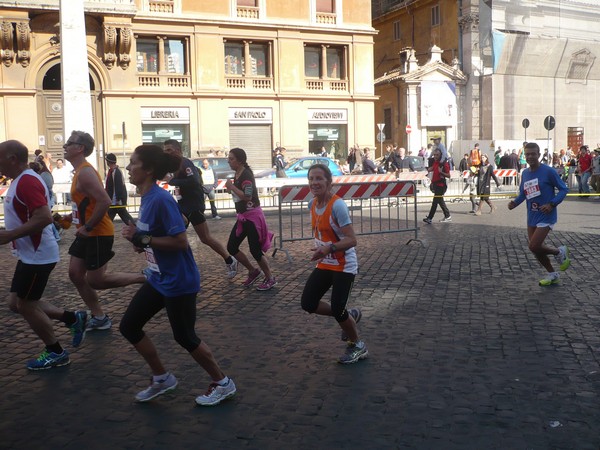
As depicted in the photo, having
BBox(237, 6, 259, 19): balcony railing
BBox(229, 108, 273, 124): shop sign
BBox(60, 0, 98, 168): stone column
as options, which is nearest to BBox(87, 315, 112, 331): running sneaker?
BBox(60, 0, 98, 168): stone column

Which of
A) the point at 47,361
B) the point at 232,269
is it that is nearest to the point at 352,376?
the point at 47,361

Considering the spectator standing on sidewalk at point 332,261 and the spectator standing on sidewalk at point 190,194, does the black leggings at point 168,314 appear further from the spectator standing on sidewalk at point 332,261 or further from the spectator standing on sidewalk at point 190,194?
the spectator standing on sidewalk at point 190,194

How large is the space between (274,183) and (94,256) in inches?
675

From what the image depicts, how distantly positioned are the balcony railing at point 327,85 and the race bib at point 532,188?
100 ft

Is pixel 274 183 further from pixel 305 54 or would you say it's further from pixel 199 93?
pixel 305 54

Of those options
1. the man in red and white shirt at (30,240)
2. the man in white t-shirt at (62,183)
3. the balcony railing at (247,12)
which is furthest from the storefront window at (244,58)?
the man in red and white shirt at (30,240)

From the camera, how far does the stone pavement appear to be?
14.7 ft

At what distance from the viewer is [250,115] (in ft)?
122

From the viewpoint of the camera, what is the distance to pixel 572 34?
4653 centimetres

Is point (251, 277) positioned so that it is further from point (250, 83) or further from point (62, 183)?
point (250, 83)

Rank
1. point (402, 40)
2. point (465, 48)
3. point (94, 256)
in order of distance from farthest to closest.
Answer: point (402, 40) → point (465, 48) → point (94, 256)

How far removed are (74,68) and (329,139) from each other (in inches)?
795

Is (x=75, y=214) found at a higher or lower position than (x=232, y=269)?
higher

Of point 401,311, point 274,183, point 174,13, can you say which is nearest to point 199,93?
point 174,13
